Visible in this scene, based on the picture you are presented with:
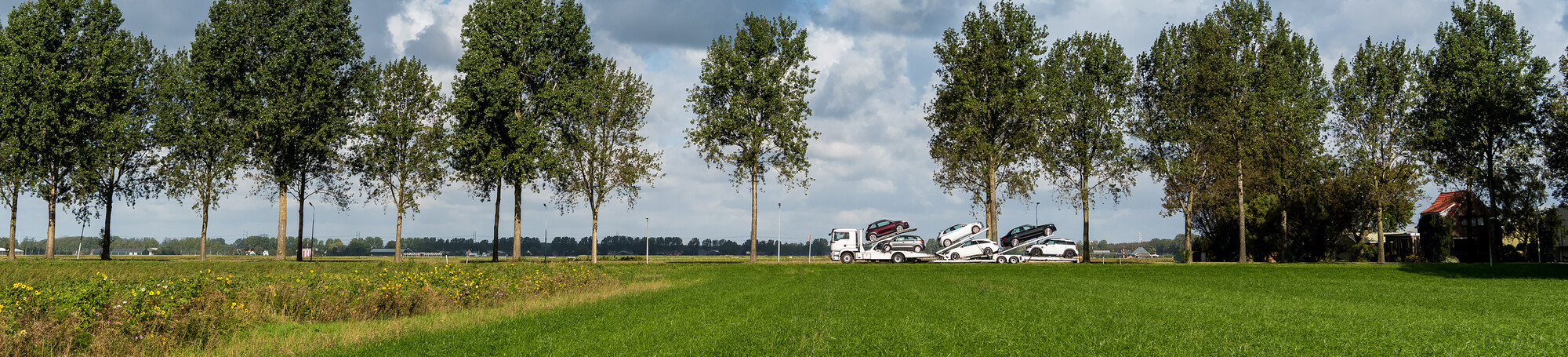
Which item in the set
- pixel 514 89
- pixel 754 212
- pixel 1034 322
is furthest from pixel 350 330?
pixel 754 212

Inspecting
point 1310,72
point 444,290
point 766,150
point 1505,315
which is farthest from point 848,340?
point 1310,72

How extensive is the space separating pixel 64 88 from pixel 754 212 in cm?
3377

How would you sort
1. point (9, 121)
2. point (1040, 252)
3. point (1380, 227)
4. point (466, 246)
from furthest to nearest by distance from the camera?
point (466, 246), point (1040, 252), point (1380, 227), point (9, 121)

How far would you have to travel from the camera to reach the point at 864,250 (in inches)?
2067

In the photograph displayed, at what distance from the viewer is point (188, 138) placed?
153 feet

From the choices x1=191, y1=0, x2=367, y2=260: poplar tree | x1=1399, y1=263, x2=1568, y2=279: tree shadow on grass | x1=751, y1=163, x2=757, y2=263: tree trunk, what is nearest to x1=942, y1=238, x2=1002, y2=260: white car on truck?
x1=751, y1=163, x2=757, y2=263: tree trunk

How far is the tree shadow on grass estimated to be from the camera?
34219mm

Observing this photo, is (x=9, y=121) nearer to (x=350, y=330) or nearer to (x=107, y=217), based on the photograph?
(x=107, y=217)

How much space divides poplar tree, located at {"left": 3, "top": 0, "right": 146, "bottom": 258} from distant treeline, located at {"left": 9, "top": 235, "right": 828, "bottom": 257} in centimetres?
2683

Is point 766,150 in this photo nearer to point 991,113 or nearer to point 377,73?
point 991,113

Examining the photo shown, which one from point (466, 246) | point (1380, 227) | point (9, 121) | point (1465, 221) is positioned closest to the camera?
point (9, 121)

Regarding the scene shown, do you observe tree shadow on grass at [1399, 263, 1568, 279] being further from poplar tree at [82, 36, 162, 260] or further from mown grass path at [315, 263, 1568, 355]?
poplar tree at [82, 36, 162, 260]

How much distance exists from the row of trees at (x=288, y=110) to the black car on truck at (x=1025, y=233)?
2272 centimetres

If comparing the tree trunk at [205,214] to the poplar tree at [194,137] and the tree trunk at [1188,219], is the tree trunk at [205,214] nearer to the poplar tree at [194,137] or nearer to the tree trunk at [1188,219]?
the poplar tree at [194,137]
